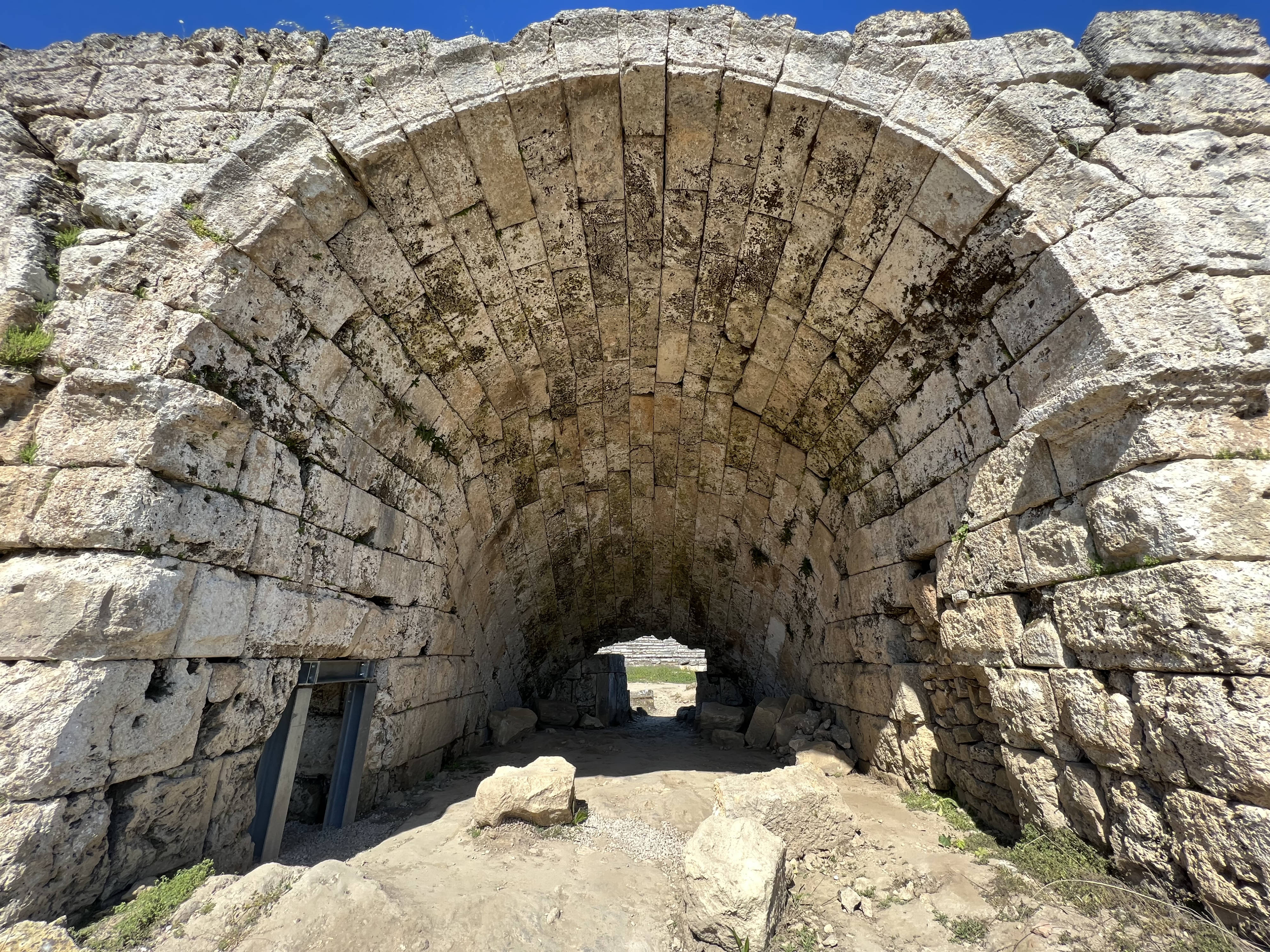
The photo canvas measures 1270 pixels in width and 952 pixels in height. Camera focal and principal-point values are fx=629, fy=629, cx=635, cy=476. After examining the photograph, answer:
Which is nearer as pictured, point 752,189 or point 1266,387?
point 1266,387

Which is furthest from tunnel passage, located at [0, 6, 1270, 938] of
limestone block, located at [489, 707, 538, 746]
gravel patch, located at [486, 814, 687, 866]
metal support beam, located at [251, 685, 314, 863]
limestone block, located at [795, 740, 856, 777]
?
limestone block, located at [489, 707, 538, 746]

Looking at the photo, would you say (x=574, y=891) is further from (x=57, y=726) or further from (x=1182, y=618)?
(x=1182, y=618)

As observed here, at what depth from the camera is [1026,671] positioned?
10.8ft

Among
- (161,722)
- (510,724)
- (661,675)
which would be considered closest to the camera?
(161,722)

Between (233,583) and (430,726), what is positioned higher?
(233,583)

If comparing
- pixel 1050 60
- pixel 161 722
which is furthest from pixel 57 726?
pixel 1050 60

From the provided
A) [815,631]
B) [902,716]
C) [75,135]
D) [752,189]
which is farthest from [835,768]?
[75,135]

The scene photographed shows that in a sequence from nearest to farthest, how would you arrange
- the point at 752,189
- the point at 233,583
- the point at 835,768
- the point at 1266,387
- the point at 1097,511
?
the point at 1266,387
the point at 1097,511
the point at 233,583
the point at 752,189
the point at 835,768

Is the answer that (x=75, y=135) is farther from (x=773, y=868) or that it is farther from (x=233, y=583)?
(x=773, y=868)

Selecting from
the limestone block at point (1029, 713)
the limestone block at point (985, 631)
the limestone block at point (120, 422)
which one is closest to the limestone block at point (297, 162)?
Answer: the limestone block at point (120, 422)

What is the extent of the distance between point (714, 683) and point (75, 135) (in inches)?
394

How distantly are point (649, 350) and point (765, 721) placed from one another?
4948 millimetres

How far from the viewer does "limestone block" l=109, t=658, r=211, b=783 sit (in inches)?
104

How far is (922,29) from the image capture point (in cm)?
351
